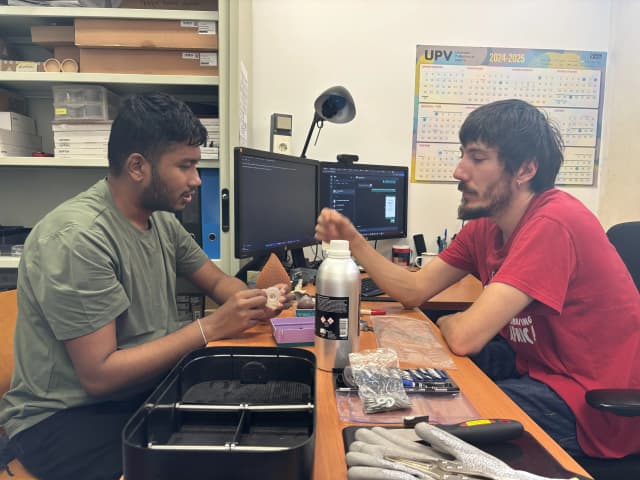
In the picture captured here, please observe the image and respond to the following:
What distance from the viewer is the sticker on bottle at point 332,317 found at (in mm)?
829

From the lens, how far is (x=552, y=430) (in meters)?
0.97

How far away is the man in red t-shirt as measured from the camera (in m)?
0.98

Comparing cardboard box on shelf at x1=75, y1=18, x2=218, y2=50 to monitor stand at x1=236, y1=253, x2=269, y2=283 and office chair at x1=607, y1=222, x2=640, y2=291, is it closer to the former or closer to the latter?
monitor stand at x1=236, y1=253, x2=269, y2=283

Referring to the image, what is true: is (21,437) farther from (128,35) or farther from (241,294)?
(128,35)

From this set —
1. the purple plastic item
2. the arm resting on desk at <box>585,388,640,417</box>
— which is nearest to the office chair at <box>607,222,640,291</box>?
the arm resting on desk at <box>585,388,640,417</box>

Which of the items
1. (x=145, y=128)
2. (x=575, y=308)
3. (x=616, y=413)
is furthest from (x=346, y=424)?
(x=145, y=128)

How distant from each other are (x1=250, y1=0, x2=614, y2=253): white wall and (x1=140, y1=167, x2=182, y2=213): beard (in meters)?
1.16

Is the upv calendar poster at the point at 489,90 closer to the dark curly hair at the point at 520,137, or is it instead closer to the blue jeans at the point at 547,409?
the dark curly hair at the point at 520,137

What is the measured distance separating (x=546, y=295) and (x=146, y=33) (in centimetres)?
164

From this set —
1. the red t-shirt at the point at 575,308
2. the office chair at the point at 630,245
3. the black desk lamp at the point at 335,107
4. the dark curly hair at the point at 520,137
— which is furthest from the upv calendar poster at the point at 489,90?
the red t-shirt at the point at 575,308

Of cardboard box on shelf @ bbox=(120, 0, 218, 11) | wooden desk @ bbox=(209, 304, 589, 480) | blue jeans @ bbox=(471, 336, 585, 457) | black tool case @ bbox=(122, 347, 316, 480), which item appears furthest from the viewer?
cardboard box on shelf @ bbox=(120, 0, 218, 11)

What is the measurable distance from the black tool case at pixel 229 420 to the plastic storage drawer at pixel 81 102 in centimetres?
137

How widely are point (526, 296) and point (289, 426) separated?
0.63m

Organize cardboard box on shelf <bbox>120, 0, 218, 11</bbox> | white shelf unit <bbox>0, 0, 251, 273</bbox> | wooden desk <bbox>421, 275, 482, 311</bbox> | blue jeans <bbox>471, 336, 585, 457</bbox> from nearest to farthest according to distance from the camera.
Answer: blue jeans <bbox>471, 336, 585, 457</bbox>
wooden desk <bbox>421, 275, 482, 311</bbox>
white shelf unit <bbox>0, 0, 251, 273</bbox>
cardboard box on shelf <bbox>120, 0, 218, 11</bbox>
